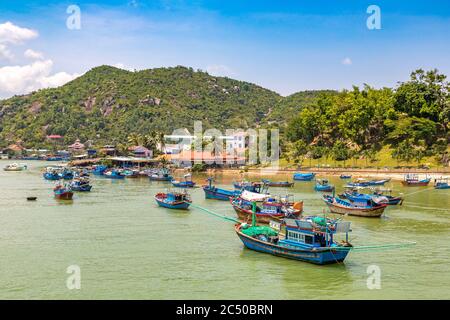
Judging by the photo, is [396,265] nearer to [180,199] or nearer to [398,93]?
[180,199]

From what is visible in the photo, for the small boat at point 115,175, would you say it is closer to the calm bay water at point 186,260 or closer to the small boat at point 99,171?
the small boat at point 99,171

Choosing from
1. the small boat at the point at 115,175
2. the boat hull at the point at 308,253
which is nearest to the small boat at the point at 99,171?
the small boat at the point at 115,175

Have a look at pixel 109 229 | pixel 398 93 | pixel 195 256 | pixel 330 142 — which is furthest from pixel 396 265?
pixel 330 142

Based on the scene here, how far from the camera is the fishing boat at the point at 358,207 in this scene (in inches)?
1805

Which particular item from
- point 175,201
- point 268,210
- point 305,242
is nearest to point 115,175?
point 175,201

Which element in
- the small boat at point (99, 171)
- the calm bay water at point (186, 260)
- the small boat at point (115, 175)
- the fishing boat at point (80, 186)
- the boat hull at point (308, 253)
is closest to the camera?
the calm bay water at point (186, 260)

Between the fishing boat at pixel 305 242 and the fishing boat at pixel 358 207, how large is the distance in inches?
588

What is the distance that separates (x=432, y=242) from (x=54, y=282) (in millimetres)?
24912

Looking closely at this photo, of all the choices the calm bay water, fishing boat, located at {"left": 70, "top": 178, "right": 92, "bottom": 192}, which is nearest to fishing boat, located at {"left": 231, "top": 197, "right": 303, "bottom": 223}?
the calm bay water

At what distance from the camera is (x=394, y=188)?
72062 mm

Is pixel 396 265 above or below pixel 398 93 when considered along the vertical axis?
below

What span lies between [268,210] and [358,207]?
958cm

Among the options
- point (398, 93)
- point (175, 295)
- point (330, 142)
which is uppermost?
point (398, 93)
